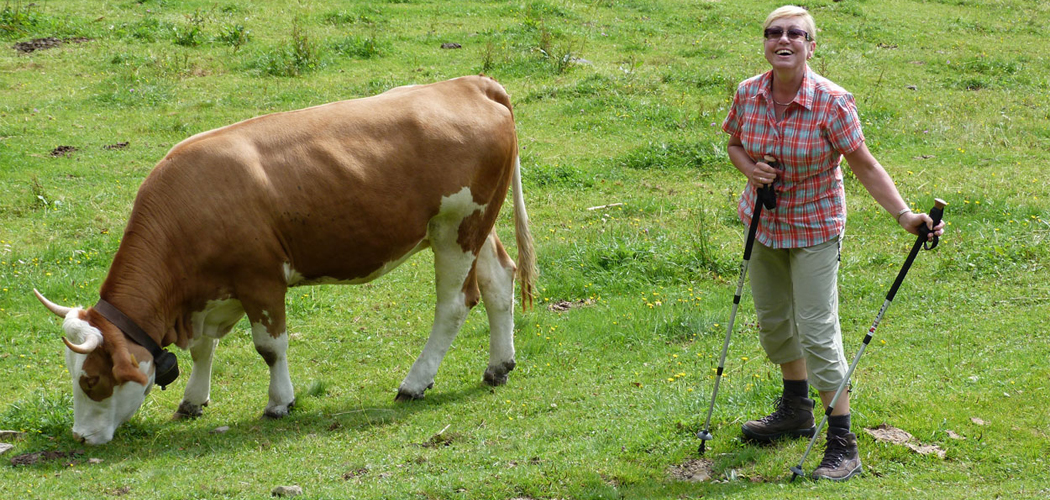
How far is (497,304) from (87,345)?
2855 mm

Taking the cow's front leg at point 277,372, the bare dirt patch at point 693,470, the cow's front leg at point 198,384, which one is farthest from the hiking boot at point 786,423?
the cow's front leg at point 198,384

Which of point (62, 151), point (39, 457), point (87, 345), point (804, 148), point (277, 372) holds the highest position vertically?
point (804, 148)

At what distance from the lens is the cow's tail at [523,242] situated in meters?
7.79

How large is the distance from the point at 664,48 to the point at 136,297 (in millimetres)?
12406

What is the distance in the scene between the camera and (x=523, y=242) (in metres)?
7.84

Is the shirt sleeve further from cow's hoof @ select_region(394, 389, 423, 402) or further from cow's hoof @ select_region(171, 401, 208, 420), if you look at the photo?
cow's hoof @ select_region(171, 401, 208, 420)

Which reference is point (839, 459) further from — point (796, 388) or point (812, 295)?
point (812, 295)

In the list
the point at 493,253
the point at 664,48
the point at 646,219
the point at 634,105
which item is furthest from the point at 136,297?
the point at 664,48

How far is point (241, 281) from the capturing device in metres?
6.52

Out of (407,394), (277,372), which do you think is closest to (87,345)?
(277,372)

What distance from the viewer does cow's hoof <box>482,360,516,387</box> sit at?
7441 mm

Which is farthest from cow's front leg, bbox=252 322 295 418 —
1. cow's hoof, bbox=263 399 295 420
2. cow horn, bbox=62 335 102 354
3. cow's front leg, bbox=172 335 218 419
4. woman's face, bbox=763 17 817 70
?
woman's face, bbox=763 17 817 70

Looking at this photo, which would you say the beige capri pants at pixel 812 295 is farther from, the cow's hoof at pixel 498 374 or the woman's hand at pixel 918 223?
the cow's hoof at pixel 498 374

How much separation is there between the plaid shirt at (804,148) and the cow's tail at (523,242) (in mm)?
2482
